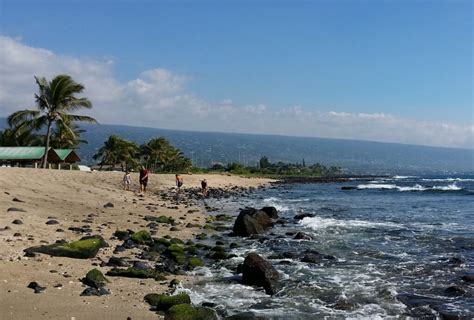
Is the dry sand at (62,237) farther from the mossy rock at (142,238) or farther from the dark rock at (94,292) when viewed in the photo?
the mossy rock at (142,238)

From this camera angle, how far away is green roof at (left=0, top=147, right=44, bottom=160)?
50.0m

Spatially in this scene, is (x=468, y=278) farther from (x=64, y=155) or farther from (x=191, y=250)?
(x=64, y=155)

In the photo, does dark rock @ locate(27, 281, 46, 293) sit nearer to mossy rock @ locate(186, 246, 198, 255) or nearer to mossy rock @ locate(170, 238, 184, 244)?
mossy rock @ locate(186, 246, 198, 255)

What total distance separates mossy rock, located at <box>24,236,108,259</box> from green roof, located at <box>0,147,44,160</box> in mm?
41069

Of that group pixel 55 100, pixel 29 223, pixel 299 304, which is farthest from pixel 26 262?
pixel 55 100

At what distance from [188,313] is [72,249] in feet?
18.5

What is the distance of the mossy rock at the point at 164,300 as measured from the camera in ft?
33.9

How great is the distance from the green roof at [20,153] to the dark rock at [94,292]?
4468 centimetres

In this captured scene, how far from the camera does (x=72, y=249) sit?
44.5 feet

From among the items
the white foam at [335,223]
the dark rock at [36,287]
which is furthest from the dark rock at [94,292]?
the white foam at [335,223]

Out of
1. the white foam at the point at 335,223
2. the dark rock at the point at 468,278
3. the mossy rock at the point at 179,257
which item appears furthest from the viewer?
the white foam at the point at 335,223

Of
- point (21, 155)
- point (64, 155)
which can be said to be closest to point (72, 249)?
point (21, 155)

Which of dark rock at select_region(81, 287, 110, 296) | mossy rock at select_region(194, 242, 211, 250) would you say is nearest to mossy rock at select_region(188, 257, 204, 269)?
mossy rock at select_region(194, 242, 211, 250)

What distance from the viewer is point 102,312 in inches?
378
